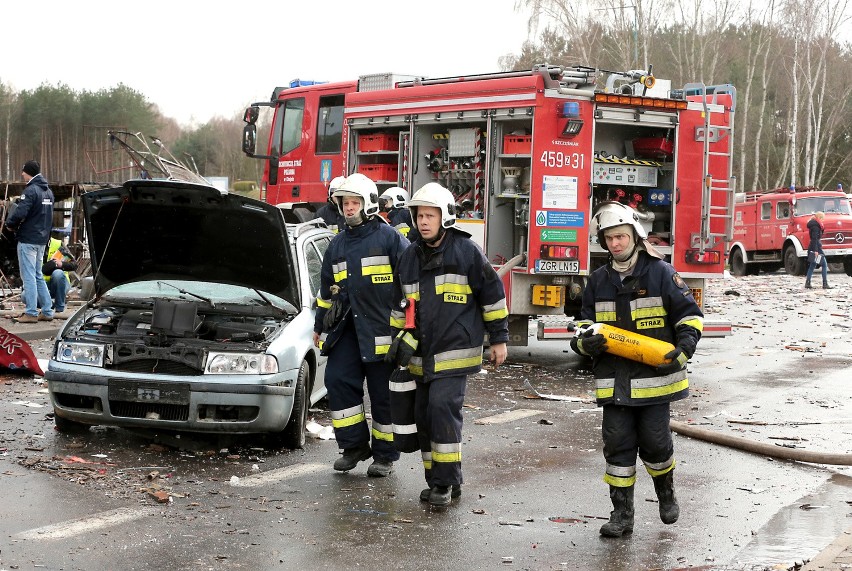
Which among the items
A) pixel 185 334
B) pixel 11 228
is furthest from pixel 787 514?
pixel 11 228

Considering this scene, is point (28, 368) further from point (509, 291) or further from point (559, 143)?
point (559, 143)

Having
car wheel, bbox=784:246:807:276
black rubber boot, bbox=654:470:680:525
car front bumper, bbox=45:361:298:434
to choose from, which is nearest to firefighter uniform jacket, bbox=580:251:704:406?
black rubber boot, bbox=654:470:680:525

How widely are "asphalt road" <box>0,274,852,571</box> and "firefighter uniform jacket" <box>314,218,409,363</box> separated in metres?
0.86

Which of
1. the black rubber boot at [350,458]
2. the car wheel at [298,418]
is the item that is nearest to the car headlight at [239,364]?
the car wheel at [298,418]

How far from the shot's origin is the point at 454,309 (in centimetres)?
634

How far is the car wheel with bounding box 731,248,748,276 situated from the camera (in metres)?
35.9

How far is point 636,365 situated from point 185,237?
3.61 m

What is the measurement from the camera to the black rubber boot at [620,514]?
571 centimetres

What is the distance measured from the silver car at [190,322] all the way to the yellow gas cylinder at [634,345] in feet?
7.79

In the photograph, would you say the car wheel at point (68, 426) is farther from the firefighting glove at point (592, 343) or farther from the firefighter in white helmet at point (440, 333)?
the firefighting glove at point (592, 343)

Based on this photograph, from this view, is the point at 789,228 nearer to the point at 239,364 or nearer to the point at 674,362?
the point at 239,364

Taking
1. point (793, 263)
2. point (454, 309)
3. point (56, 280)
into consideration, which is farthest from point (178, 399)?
point (793, 263)

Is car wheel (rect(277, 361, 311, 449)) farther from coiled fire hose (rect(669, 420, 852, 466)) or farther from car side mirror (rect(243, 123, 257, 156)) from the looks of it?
car side mirror (rect(243, 123, 257, 156))

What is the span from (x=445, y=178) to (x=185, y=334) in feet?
21.4
